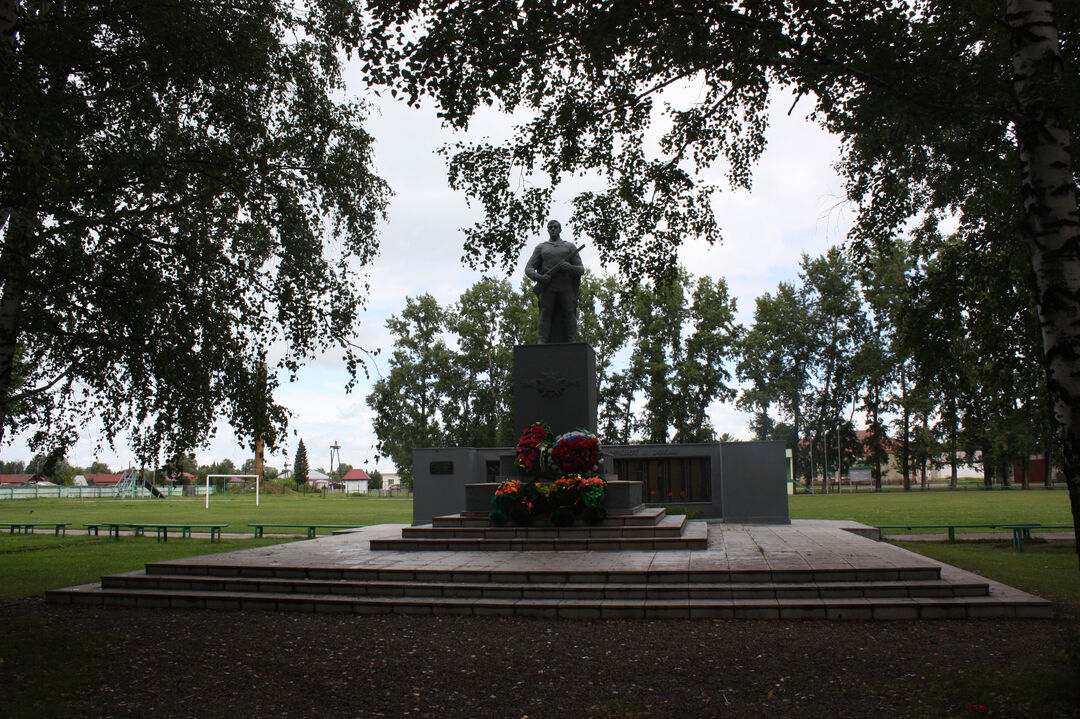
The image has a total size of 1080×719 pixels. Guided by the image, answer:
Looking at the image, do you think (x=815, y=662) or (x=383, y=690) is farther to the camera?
(x=815, y=662)

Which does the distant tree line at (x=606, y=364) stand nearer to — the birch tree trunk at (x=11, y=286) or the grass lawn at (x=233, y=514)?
the grass lawn at (x=233, y=514)

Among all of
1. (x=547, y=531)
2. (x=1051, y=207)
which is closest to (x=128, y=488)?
(x=547, y=531)

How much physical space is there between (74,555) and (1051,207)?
52.1ft

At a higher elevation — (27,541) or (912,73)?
(912,73)

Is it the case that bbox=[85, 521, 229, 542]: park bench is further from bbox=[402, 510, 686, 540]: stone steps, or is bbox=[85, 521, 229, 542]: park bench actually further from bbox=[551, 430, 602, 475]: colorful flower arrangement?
bbox=[551, 430, 602, 475]: colorful flower arrangement

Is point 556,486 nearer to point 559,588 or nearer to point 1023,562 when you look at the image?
point 559,588

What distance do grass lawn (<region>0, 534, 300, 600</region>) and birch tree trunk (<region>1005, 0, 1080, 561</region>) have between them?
10.6 m

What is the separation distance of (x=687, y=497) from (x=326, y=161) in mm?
12259

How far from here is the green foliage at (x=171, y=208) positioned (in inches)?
317

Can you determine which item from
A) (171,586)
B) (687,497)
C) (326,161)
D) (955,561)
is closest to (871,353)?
(687,497)

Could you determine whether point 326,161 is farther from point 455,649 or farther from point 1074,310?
point 1074,310

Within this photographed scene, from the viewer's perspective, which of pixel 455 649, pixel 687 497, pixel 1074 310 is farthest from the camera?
pixel 687 497

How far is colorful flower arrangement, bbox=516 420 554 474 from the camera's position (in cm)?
1125

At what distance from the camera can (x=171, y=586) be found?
864cm
